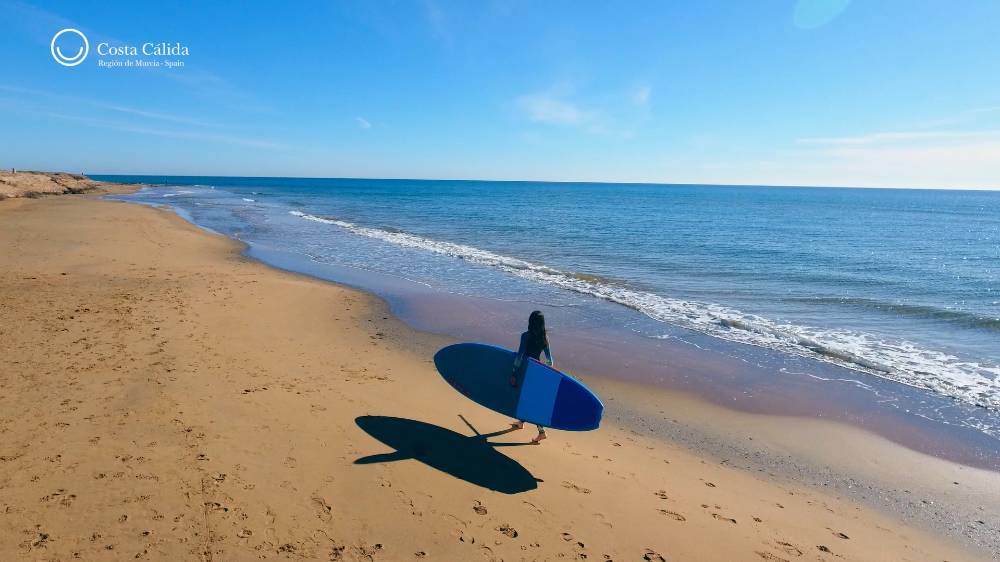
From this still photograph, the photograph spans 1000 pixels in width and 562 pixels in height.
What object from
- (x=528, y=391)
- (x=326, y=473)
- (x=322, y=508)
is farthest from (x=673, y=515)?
(x=326, y=473)

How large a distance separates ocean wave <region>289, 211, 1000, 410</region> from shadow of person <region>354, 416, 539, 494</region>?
9.18m

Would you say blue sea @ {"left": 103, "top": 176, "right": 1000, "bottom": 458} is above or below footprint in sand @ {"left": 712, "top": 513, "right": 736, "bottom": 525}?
above

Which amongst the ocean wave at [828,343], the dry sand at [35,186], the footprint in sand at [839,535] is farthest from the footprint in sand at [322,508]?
the dry sand at [35,186]

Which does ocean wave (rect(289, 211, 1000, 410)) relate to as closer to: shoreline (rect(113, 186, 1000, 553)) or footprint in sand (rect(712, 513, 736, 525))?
shoreline (rect(113, 186, 1000, 553))

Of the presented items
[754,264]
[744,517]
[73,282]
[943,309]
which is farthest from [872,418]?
[73,282]

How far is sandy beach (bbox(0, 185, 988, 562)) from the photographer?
15.8ft

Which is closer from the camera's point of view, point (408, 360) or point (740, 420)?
point (740, 420)

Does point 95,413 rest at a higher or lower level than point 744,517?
higher

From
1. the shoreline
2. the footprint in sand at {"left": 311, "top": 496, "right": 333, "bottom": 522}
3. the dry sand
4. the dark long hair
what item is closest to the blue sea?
the shoreline

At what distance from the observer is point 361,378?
917 centimetres

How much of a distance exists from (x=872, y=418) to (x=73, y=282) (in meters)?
20.1

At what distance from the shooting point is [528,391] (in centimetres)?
739

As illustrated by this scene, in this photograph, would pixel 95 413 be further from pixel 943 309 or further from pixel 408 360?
pixel 943 309

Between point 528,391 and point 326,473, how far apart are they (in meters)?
3.00
